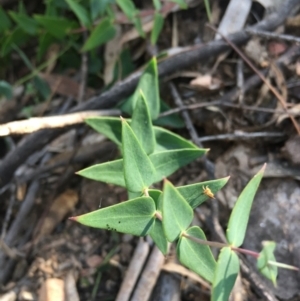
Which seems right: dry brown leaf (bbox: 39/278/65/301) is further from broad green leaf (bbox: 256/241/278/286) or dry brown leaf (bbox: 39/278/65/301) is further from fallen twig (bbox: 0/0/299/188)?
broad green leaf (bbox: 256/241/278/286)

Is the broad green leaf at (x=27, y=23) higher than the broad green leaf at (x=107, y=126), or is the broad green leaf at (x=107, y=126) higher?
the broad green leaf at (x=27, y=23)

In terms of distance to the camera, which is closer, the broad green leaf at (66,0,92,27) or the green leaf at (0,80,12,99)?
the broad green leaf at (66,0,92,27)

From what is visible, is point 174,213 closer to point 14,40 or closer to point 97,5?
point 97,5

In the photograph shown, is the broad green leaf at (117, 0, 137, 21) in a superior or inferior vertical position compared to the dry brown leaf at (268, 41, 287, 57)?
superior

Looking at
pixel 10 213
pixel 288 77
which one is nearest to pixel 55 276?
pixel 10 213

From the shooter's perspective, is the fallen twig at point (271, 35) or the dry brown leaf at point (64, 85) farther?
the dry brown leaf at point (64, 85)

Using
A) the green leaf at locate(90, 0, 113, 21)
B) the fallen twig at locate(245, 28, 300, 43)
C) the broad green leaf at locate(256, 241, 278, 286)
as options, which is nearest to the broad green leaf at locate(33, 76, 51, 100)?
the green leaf at locate(90, 0, 113, 21)

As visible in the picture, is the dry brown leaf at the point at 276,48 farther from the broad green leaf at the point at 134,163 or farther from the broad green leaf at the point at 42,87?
the broad green leaf at the point at 42,87

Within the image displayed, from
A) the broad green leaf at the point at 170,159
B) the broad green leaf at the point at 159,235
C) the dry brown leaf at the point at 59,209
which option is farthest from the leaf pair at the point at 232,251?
the dry brown leaf at the point at 59,209
